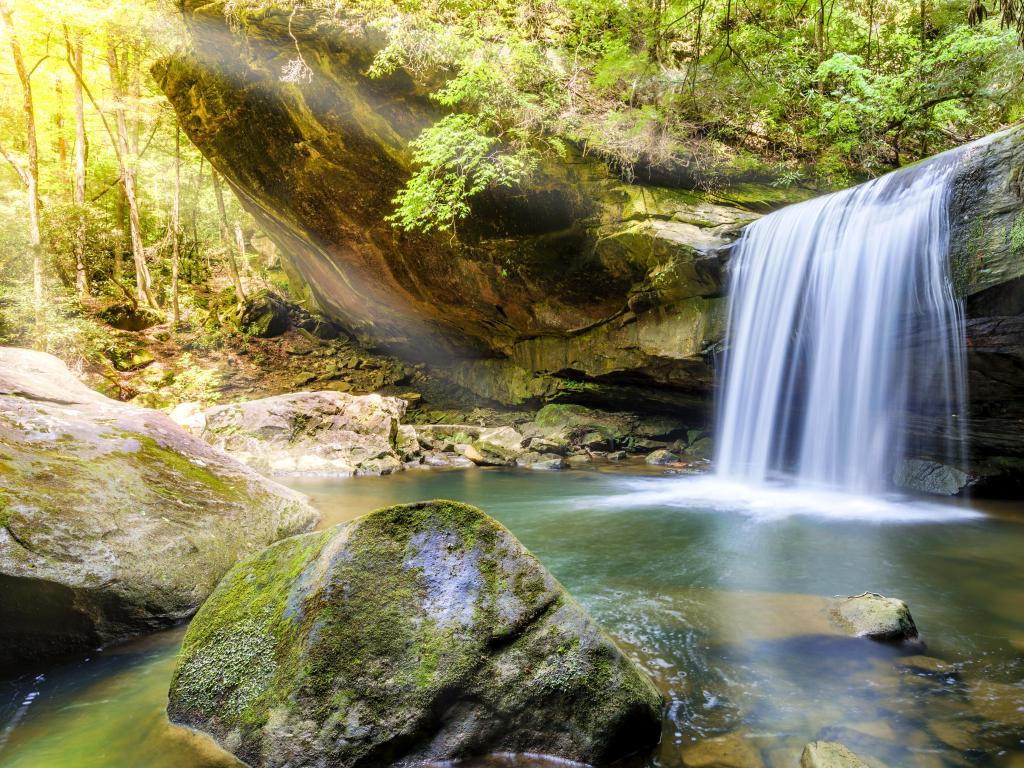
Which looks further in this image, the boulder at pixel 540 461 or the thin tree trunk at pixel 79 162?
the thin tree trunk at pixel 79 162

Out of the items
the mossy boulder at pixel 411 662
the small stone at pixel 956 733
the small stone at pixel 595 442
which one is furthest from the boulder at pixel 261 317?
the small stone at pixel 956 733

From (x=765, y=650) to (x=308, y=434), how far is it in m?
10.8

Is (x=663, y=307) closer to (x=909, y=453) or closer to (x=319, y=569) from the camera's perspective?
(x=909, y=453)

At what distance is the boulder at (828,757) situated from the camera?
6.72ft

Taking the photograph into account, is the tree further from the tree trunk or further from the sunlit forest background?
the sunlit forest background

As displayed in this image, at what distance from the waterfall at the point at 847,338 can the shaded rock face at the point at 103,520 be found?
8460 mm

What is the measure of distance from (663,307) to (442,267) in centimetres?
571

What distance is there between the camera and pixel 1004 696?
2744 mm

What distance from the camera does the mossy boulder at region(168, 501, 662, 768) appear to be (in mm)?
2127

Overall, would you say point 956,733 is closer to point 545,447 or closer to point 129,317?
point 545,447

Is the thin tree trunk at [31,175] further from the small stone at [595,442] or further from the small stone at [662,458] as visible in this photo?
the small stone at [662,458]

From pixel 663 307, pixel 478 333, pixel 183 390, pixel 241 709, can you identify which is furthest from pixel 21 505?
pixel 183 390

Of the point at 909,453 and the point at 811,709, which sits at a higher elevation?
the point at 909,453

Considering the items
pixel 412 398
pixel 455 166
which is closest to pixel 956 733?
pixel 455 166
